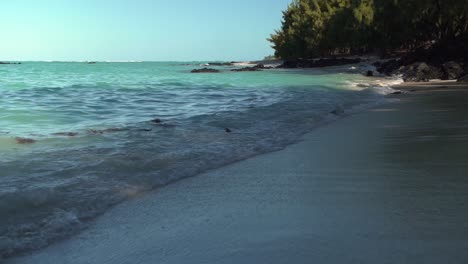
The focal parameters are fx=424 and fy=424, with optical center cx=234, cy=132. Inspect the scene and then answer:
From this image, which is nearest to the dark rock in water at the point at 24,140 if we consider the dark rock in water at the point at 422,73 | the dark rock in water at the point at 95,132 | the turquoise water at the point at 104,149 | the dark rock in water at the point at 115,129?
the turquoise water at the point at 104,149

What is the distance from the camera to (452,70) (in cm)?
2317

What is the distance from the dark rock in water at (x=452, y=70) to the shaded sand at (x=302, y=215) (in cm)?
1882

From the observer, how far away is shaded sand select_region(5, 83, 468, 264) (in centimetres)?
273

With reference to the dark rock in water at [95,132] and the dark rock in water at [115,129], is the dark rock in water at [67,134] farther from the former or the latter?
the dark rock in water at [115,129]

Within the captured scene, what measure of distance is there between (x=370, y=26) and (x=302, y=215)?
5450 cm

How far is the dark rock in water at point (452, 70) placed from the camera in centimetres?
2258

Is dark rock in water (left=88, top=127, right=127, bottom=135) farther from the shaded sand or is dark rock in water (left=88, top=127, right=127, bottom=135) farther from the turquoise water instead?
the shaded sand

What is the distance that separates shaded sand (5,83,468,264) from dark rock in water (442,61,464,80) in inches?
741

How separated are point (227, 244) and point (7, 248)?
1.56 metres

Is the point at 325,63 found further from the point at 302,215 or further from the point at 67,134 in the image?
the point at 302,215

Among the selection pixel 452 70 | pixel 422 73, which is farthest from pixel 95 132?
pixel 452 70

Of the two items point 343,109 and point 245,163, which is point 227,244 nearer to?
point 245,163

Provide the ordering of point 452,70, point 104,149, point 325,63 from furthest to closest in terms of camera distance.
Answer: point 325,63 → point 452,70 → point 104,149

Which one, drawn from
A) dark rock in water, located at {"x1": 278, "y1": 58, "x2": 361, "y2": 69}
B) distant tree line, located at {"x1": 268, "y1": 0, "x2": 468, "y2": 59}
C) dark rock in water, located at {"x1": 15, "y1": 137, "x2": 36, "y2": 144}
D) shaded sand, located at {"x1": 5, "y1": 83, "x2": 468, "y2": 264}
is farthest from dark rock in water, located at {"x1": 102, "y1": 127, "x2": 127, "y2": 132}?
dark rock in water, located at {"x1": 278, "y1": 58, "x2": 361, "y2": 69}
